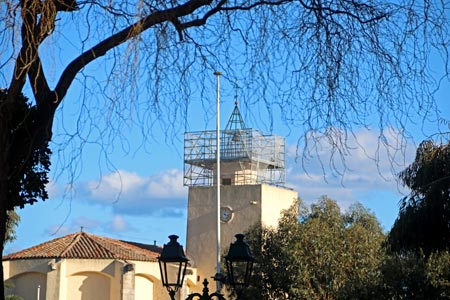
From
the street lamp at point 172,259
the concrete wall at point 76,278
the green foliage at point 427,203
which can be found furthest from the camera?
the concrete wall at point 76,278

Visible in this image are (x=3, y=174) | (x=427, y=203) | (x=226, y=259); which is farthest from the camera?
(x=427, y=203)

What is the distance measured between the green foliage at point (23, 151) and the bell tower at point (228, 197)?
3503cm

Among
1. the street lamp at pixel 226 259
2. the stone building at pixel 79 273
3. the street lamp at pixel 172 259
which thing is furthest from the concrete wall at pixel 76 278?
the street lamp at pixel 172 259

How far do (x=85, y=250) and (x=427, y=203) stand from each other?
98.8ft

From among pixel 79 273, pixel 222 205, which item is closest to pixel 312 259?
pixel 222 205

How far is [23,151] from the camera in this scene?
17.1 ft

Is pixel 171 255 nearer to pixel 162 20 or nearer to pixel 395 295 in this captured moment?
pixel 162 20

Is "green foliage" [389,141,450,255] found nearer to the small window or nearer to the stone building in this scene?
the stone building

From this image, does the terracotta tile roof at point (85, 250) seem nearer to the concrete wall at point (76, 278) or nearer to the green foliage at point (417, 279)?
the concrete wall at point (76, 278)

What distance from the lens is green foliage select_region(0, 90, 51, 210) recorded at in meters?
5.11

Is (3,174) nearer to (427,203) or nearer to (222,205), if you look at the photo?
(427,203)

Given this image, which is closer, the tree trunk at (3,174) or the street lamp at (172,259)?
the tree trunk at (3,174)

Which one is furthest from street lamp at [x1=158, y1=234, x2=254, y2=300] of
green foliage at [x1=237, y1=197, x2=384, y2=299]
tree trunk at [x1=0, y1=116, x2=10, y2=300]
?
green foliage at [x1=237, y1=197, x2=384, y2=299]

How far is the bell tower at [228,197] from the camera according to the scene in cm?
4250
